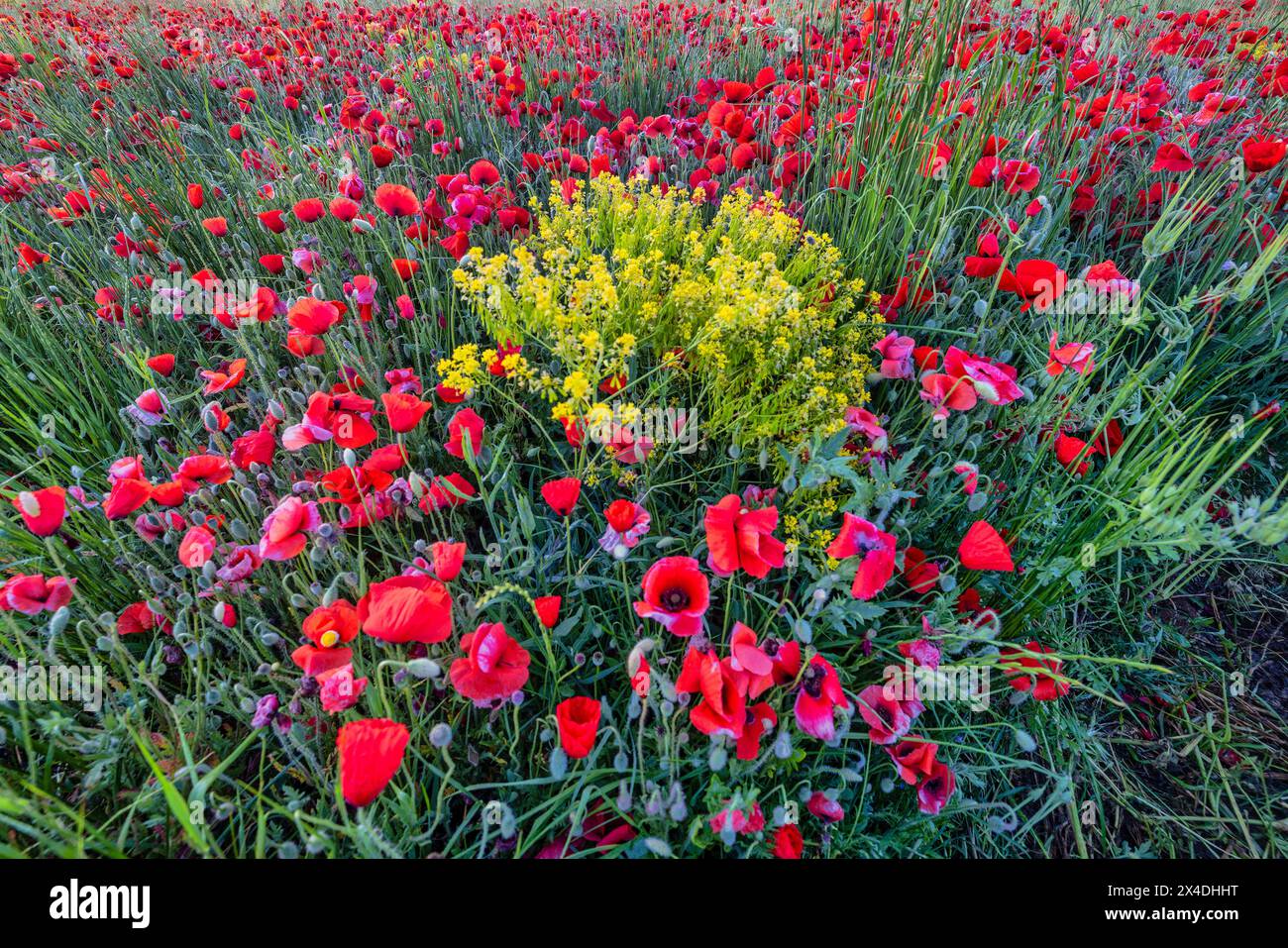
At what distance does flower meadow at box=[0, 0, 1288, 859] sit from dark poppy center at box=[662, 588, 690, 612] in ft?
0.08

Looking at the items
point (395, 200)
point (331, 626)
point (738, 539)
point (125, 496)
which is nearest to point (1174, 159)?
point (738, 539)

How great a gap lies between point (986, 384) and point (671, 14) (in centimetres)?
517

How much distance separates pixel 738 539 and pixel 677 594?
0.55 feet

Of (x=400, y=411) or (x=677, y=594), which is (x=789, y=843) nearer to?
(x=677, y=594)

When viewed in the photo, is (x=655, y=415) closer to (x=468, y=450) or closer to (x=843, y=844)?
(x=468, y=450)

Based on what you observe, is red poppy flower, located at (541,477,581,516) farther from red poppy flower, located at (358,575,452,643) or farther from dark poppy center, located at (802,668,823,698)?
dark poppy center, located at (802,668,823,698)

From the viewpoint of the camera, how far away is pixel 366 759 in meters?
0.90

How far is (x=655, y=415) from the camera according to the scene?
154 cm

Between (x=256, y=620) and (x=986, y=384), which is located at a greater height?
(x=986, y=384)

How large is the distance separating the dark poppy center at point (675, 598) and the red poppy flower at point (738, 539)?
0.28 feet

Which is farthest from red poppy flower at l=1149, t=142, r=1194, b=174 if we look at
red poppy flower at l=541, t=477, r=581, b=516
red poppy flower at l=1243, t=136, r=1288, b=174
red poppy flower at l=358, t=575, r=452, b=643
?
red poppy flower at l=358, t=575, r=452, b=643

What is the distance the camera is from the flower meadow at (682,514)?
3.85ft
